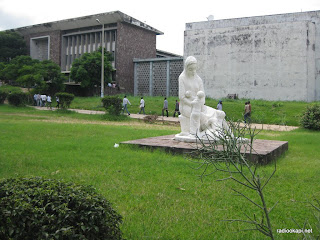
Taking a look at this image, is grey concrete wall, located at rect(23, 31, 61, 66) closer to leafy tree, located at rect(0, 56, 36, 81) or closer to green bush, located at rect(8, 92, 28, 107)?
leafy tree, located at rect(0, 56, 36, 81)

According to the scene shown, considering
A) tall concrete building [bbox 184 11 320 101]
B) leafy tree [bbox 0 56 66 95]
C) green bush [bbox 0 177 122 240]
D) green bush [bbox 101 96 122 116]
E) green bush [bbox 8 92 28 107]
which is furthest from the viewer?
leafy tree [bbox 0 56 66 95]

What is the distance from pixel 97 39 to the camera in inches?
1358

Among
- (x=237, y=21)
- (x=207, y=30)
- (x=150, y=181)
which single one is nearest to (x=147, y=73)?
(x=207, y=30)

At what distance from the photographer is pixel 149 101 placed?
25.0 meters

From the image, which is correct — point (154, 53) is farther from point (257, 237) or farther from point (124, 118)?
point (257, 237)

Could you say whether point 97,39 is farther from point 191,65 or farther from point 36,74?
point 191,65

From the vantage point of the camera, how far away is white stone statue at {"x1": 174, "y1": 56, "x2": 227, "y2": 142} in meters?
7.67

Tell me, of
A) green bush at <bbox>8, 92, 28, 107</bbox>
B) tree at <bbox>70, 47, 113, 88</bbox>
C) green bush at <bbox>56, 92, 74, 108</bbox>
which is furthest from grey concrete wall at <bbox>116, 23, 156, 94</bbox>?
green bush at <bbox>56, 92, 74, 108</bbox>

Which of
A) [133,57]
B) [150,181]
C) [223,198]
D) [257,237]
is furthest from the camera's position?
Result: [133,57]

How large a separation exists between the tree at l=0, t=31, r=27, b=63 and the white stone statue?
35.4 m

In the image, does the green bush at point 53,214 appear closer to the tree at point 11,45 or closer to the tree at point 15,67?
the tree at point 15,67

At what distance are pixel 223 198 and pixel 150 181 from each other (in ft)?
3.70

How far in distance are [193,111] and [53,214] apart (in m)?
5.87

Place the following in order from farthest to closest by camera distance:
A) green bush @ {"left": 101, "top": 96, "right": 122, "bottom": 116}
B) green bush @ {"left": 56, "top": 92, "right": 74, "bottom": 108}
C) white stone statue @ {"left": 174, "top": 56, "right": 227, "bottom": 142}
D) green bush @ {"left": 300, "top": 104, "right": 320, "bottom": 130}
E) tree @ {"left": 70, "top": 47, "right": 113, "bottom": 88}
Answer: tree @ {"left": 70, "top": 47, "right": 113, "bottom": 88}, green bush @ {"left": 56, "top": 92, "right": 74, "bottom": 108}, green bush @ {"left": 101, "top": 96, "right": 122, "bottom": 116}, green bush @ {"left": 300, "top": 104, "right": 320, "bottom": 130}, white stone statue @ {"left": 174, "top": 56, "right": 227, "bottom": 142}
